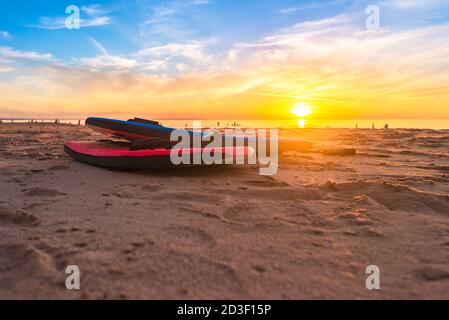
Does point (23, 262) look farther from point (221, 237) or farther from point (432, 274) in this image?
point (432, 274)

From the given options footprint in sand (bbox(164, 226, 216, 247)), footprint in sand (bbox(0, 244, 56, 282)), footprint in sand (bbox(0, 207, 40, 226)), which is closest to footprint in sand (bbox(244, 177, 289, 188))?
footprint in sand (bbox(164, 226, 216, 247))

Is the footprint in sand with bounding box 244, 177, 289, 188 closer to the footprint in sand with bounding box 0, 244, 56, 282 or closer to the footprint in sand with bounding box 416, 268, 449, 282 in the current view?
the footprint in sand with bounding box 416, 268, 449, 282

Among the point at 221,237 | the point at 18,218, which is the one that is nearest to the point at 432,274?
the point at 221,237

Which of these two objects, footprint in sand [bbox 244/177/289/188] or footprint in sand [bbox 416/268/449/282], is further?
footprint in sand [bbox 244/177/289/188]

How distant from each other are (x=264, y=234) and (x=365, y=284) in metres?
0.62

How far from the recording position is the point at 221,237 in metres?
1.72

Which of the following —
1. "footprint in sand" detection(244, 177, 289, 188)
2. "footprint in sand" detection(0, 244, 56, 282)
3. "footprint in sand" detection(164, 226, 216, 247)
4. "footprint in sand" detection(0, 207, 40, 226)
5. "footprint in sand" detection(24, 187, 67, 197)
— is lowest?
"footprint in sand" detection(0, 244, 56, 282)

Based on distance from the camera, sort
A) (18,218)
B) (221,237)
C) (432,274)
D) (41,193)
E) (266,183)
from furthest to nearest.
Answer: (266,183), (41,193), (18,218), (221,237), (432,274)

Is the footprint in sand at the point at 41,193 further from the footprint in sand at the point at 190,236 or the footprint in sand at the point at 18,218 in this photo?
the footprint in sand at the point at 190,236

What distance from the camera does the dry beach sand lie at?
4.14 feet

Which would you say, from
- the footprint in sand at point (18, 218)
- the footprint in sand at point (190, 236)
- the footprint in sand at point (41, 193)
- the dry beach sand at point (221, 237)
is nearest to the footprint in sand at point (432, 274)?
the dry beach sand at point (221, 237)
